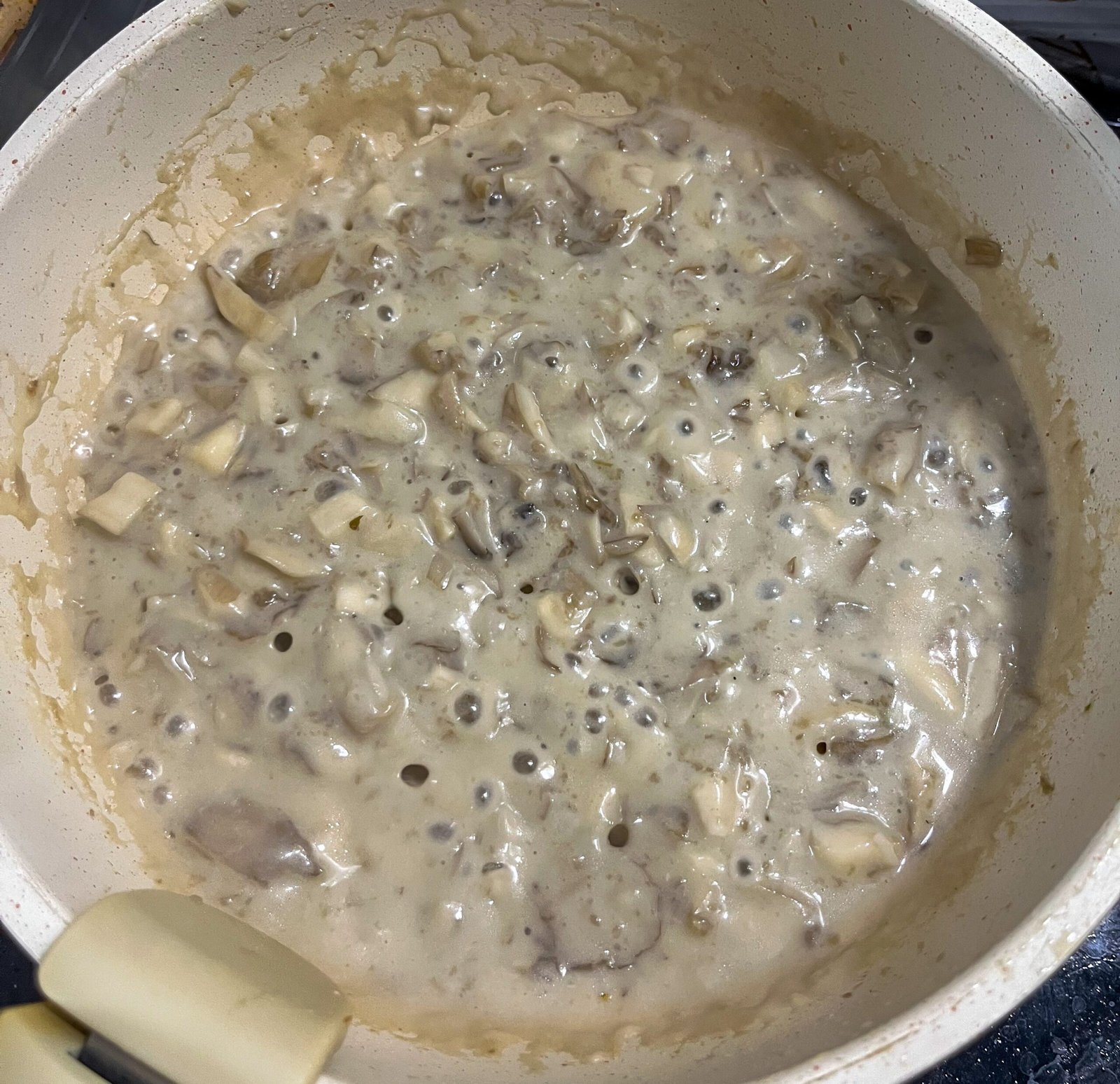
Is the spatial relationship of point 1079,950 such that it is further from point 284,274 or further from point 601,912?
point 284,274

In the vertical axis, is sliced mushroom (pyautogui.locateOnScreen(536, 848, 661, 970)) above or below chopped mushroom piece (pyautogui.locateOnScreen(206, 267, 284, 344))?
below

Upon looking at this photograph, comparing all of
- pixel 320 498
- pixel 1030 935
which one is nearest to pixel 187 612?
pixel 320 498

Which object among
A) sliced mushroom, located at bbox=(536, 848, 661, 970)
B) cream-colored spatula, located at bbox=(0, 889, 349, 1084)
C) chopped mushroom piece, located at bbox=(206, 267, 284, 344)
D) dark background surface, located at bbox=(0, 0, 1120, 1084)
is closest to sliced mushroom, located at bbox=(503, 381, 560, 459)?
chopped mushroom piece, located at bbox=(206, 267, 284, 344)

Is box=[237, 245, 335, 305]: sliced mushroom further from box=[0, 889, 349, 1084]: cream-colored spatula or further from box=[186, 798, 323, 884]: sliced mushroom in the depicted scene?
box=[0, 889, 349, 1084]: cream-colored spatula

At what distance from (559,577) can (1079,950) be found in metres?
0.61

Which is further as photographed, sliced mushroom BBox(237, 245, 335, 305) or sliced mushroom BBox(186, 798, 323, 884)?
sliced mushroom BBox(237, 245, 335, 305)

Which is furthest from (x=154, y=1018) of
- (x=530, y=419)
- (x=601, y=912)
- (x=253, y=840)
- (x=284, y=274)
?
(x=284, y=274)

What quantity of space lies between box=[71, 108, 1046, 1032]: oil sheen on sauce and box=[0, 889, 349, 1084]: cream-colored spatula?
13 centimetres

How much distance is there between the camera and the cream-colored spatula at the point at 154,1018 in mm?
633

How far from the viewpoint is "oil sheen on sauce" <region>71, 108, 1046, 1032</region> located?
82 centimetres

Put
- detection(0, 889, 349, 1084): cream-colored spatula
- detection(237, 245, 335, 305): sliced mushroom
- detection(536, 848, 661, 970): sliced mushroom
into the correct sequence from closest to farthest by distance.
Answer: detection(0, 889, 349, 1084): cream-colored spatula
detection(536, 848, 661, 970): sliced mushroom
detection(237, 245, 335, 305): sliced mushroom

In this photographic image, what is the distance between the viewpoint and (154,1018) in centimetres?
64

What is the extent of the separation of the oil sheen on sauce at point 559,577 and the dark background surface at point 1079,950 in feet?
0.72

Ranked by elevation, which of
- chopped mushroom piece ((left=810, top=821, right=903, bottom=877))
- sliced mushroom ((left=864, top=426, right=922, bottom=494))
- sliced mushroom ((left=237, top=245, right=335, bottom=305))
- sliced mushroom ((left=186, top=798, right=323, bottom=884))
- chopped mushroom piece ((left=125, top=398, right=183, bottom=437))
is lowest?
sliced mushroom ((left=186, top=798, right=323, bottom=884))
